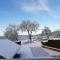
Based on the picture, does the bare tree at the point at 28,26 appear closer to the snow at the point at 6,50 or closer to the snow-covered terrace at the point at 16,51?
the snow-covered terrace at the point at 16,51

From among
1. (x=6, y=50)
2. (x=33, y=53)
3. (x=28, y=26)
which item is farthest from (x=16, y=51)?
→ (x=28, y=26)

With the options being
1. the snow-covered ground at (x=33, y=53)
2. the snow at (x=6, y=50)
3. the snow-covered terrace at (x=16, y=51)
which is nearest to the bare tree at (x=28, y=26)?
the snow-covered ground at (x=33, y=53)

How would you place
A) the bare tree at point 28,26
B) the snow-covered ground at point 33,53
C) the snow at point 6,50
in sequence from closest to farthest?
the snow at point 6,50, the snow-covered ground at point 33,53, the bare tree at point 28,26

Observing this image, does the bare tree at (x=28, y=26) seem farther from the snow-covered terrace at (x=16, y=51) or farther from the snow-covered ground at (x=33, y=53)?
the snow-covered terrace at (x=16, y=51)

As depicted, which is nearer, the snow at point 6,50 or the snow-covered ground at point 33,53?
the snow at point 6,50

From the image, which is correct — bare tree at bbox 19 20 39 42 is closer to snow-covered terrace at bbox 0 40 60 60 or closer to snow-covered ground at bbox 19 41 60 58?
snow-covered ground at bbox 19 41 60 58

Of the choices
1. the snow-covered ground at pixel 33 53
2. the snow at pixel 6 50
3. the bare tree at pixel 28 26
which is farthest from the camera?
the bare tree at pixel 28 26

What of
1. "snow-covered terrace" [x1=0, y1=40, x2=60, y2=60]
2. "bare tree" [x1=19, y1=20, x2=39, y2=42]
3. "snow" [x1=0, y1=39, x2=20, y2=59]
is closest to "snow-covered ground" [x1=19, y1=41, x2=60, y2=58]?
"snow-covered terrace" [x1=0, y1=40, x2=60, y2=60]

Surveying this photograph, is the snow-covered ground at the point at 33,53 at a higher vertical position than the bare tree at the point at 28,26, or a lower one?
lower

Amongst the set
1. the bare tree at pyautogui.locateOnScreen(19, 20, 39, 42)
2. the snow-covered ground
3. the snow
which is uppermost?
the bare tree at pyautogui.locateOnScreen(19, 20, 39, 42)

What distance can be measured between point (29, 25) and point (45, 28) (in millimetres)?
8341

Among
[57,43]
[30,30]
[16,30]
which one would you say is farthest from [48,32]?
[57,43]

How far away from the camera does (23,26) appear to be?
62531 millimetres

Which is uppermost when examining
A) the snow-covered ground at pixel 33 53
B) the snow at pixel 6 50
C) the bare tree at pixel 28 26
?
the bare tree at pixel 28 26
